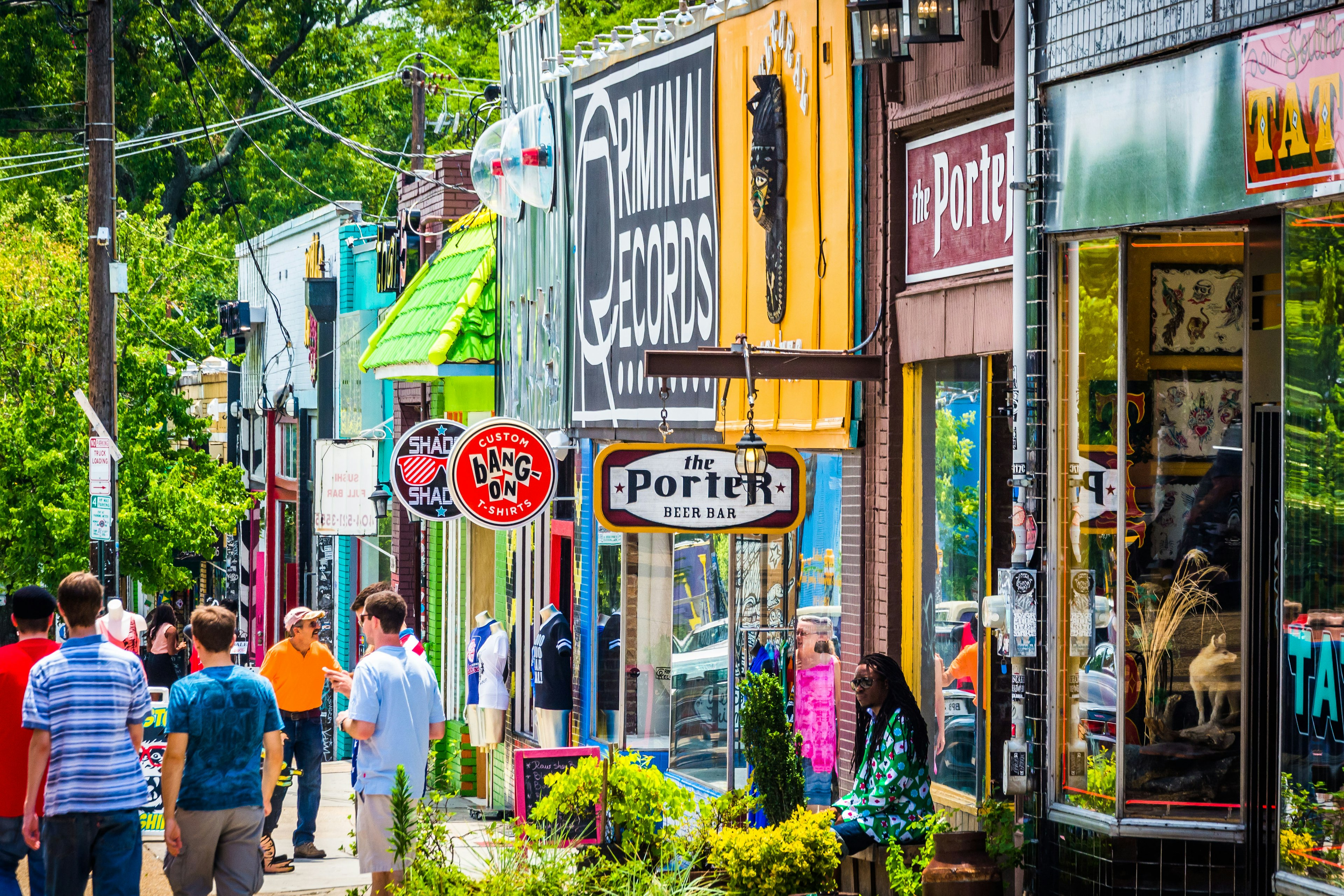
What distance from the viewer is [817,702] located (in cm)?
1085

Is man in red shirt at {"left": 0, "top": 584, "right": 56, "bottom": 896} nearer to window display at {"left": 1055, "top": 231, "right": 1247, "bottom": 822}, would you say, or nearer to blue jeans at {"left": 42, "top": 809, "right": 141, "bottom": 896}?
blue jeans at {"left": 42, "top": 809, "right": 141, "bottom": 896}

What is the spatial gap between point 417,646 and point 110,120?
31.7ft

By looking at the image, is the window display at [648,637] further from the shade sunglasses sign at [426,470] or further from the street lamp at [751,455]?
the street lamp at [751,455]

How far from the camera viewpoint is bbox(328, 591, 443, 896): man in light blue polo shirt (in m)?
8.99

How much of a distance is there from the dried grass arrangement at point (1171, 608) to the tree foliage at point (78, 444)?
698 inches

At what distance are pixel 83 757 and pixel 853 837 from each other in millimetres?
3591

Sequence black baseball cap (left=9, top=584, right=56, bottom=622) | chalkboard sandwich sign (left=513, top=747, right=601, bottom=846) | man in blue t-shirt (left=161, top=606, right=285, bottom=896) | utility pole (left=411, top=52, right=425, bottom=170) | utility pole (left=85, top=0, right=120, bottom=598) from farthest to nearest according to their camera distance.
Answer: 1. utility pole (left=411, top=52, right=425, bottom=170)
2. utility pole (left=85, top=0, right=120, bottom=598)
3. chalkboard sandwich sign (left=513, top=747, right=601, bottom=846)
4. black baseball cap (left=9, top=584, right=56, bottom=622)
5. man in blue t-shirt (left=161, top=606, right=285, bottom=896)

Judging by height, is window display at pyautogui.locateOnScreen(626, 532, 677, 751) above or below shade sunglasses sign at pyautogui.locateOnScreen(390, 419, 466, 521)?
below

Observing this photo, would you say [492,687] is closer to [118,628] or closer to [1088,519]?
[118,628]

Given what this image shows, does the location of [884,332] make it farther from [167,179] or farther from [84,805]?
[167,179]

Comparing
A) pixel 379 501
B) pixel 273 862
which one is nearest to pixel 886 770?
pixel 273 862

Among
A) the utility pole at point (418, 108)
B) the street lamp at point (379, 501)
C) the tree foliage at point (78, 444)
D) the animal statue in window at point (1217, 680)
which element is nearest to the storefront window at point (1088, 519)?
the animal statue in window at point (1217, 680)

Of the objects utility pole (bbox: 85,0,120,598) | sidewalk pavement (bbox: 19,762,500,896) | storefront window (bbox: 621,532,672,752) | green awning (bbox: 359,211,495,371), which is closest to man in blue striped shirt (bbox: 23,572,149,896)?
sidewalk pavement (bbox: 19,762,500,896)

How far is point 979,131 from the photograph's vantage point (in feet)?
30.1
